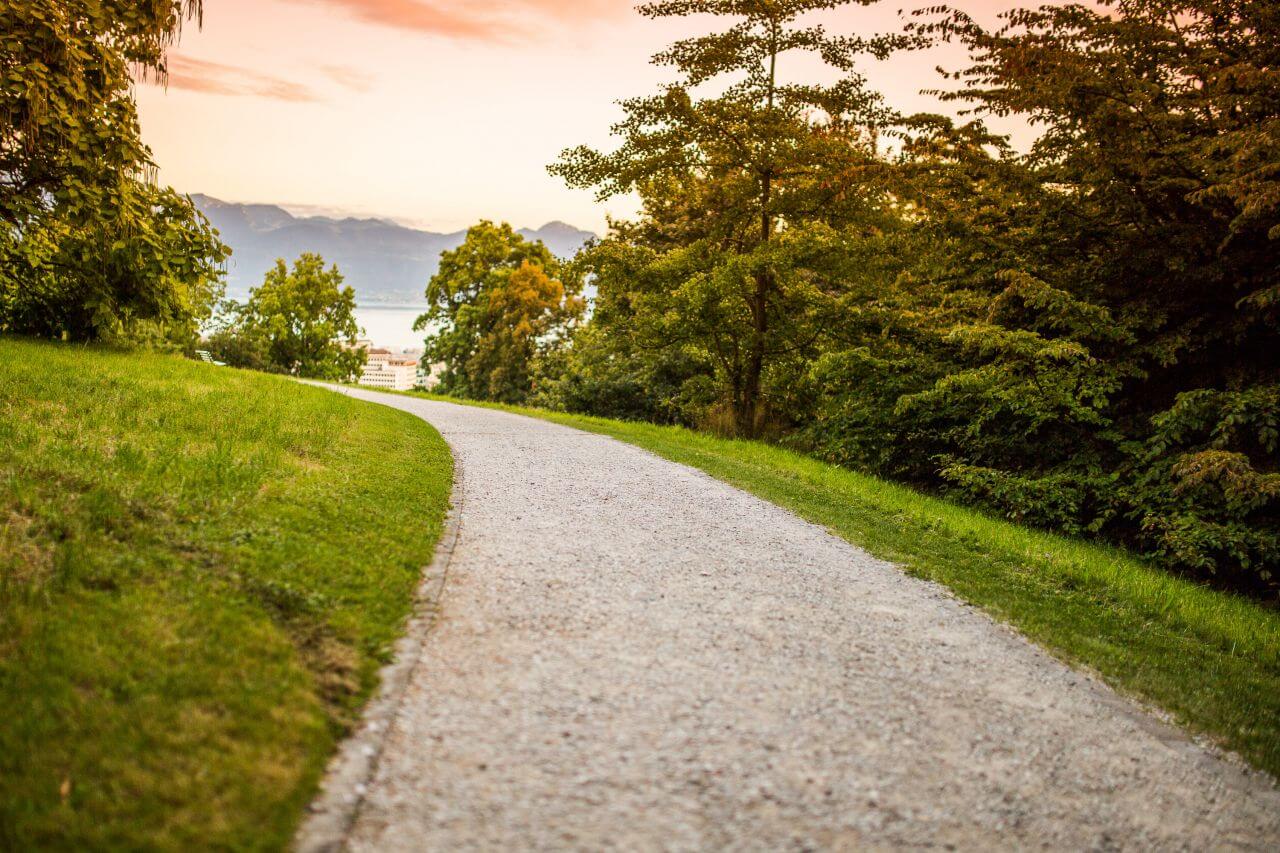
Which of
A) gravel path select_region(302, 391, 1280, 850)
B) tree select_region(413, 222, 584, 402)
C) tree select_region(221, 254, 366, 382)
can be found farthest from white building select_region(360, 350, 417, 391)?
gravel path select_region(302, 391, 1280, 850)

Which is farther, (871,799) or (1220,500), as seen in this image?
(1220,500)

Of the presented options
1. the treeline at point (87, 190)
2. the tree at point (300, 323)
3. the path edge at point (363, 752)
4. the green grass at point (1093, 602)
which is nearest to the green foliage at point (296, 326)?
the tree at point (300, 323)

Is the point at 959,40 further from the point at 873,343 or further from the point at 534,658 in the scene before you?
the point at 534,658

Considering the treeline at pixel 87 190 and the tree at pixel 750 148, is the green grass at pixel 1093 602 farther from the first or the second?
the treeline at pixel 87 190

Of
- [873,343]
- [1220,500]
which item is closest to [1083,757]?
[1220,500]

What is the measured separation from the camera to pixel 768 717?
352cm

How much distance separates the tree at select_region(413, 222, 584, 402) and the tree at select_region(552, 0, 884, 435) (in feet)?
53.3

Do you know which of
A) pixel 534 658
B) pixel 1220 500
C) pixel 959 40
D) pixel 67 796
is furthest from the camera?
pixel 959 40

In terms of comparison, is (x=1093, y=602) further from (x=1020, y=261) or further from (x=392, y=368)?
(x=392, y=368)

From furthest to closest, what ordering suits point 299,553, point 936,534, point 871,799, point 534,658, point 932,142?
point 932,142 < point 936,534 < point 299,553 < point 534,658 < point 871,799

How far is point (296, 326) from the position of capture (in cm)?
4594

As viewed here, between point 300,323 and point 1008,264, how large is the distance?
4463 centimetres

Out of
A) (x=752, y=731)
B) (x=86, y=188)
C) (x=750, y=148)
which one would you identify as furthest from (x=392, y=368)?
(x=752, y=731)

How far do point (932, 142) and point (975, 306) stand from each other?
2.80 metres
